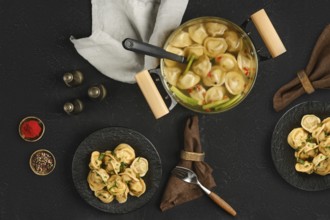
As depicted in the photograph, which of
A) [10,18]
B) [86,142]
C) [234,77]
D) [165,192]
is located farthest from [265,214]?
[10,18]

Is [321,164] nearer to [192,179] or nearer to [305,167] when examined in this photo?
[305,167]

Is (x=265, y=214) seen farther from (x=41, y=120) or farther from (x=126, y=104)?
(x=41, y=120)

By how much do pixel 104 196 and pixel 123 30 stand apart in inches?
24.4

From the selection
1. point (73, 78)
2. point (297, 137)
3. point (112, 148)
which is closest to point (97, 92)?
point (73, 78)

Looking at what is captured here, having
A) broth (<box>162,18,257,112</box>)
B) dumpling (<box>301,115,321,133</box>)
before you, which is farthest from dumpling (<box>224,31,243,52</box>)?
dumpling (<box>301,115,321,133</box>)

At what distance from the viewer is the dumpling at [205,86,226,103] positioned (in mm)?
1753

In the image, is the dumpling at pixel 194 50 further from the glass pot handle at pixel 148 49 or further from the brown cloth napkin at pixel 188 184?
the brown cloth napkin at pixel 188 184

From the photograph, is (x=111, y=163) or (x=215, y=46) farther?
(x=111, y=163)

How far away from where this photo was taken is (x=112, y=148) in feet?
6.39

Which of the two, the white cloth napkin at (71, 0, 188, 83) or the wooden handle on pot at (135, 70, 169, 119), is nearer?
the wooden handle on pot at (135, 70, 169, 119)

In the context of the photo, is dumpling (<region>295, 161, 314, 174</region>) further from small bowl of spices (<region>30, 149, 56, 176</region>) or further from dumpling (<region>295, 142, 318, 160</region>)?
small bowl of spices (<region>30, 149, 56, 176</region>)

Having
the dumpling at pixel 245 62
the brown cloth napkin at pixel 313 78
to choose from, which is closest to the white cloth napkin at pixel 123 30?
the dumpling at pixel 245 62

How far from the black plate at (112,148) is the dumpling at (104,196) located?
0.08ft

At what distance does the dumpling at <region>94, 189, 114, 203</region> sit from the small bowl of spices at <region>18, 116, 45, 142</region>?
1.02 feet
